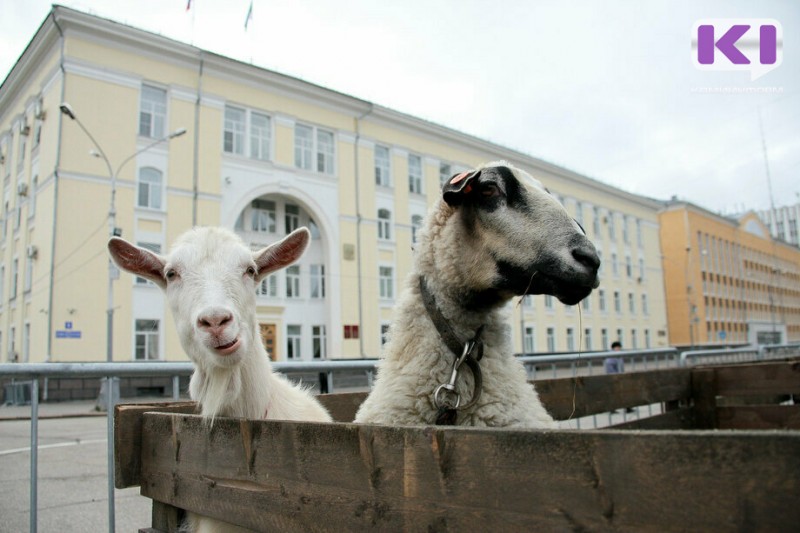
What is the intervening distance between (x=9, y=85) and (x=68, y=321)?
537 inches

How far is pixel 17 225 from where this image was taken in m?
26.6

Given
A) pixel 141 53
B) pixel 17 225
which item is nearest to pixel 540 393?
pixel 141 53

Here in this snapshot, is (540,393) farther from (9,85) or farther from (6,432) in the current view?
(9,85)

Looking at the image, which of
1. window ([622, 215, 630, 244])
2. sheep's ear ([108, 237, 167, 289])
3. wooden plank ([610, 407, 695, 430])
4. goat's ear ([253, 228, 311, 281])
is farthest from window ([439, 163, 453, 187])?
sheep's ear ([108, 237, 167, 289])

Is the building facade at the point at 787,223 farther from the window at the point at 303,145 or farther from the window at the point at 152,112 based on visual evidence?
the window at the point at 152,112

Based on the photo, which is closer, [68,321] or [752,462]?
[752,462]

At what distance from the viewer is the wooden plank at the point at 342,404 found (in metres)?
3.48

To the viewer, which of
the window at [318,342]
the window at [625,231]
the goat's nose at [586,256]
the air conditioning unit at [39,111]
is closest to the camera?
the goat's nose at [586,256]

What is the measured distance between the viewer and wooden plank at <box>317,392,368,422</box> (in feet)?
11.4

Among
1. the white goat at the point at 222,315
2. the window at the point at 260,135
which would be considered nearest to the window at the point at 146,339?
the window at the point at 260,135

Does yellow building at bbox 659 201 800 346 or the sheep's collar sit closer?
the sheep's collar

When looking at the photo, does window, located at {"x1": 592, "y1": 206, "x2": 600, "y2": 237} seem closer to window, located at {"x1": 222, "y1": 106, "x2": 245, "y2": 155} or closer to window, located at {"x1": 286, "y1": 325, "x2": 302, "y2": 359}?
window, located at {"x1": 286, "y1": 325, "x2": 302, "y2": 359}

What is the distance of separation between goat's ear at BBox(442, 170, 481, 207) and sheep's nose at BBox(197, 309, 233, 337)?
3.47 feet

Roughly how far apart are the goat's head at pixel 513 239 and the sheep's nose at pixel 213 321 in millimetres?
Answer: 1020
